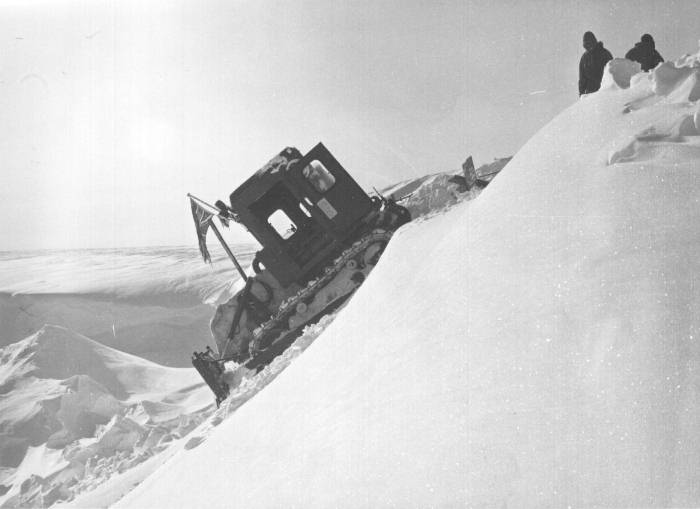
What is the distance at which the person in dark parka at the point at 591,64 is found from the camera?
28.8ft

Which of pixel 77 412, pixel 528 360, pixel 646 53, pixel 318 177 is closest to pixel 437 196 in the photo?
pixel 318 177

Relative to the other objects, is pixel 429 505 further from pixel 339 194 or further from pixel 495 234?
pixel 339 194

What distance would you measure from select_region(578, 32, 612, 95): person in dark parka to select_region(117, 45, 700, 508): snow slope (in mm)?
3360

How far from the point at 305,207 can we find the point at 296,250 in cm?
60

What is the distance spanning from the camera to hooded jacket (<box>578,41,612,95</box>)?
8805 mm

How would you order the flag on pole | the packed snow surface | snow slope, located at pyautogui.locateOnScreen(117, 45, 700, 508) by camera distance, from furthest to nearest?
the flag on pole
the packed snow surface
snow slope, located at pyautogui.locateOnScreen(117, 45, 700, 508)

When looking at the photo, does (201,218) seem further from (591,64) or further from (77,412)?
(591,64)

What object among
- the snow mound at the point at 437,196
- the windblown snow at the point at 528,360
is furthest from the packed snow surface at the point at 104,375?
the windblown snow at the point at 528,360

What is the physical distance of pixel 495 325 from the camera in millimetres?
3697

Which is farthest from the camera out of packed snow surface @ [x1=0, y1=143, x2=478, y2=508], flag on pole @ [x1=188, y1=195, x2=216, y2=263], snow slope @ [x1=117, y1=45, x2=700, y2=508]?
flag on pole @ [x1=188, y1=195, x2=216, y2=263]

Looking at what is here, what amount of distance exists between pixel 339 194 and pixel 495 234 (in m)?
5.64

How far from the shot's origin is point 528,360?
10.8ft

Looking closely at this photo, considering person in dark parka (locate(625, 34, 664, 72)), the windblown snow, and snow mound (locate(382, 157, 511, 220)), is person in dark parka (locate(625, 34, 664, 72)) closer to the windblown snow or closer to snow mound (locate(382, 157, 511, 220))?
snow mound (locate(382, 157, 511, 220))

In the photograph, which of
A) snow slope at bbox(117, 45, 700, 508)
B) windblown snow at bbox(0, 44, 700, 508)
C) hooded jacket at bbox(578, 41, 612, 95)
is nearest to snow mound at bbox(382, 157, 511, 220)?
hooded jacket at bbox(578, 41, 612, 95)
